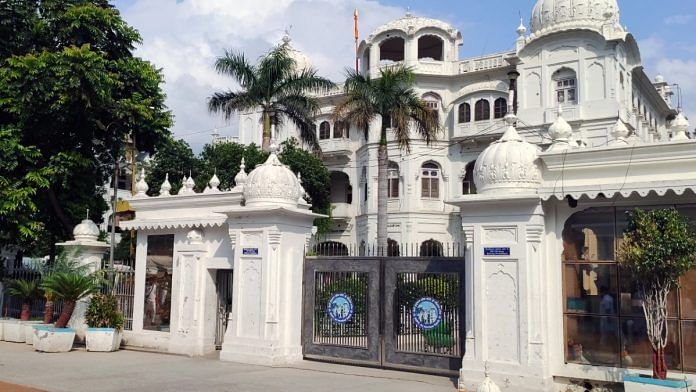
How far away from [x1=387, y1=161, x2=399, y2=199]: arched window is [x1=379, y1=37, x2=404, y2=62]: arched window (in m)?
6.98

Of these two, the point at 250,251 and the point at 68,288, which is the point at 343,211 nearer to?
the point at 68,288

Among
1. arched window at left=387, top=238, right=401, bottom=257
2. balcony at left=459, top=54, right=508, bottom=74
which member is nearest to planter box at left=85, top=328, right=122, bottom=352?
arched window at left=387, top=238, right=401, bottom=257

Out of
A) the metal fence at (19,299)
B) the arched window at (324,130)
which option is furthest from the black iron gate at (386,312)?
the arched window at (324,130)

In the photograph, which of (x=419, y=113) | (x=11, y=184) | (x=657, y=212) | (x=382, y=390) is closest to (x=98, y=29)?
(x=11, y=184)

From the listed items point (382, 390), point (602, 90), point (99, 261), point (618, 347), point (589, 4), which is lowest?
point (382, 390)

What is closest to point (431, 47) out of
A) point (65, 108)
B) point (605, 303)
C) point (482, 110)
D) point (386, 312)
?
point (482, 110)

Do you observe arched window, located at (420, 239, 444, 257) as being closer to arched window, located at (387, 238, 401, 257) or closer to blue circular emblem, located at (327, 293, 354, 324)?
arched window, located at (387, 238, 401, 257)

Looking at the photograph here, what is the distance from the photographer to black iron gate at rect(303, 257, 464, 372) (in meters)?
10.8

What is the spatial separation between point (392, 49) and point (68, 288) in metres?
26.6

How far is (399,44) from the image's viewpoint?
3650cm

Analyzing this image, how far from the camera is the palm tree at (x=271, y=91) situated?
71.8 feet

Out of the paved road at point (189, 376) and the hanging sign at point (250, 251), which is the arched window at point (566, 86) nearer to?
the hanging sign at point (250, 251)

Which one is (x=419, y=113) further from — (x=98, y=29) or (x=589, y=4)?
(x=589, y=4)

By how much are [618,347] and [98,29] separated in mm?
15517
